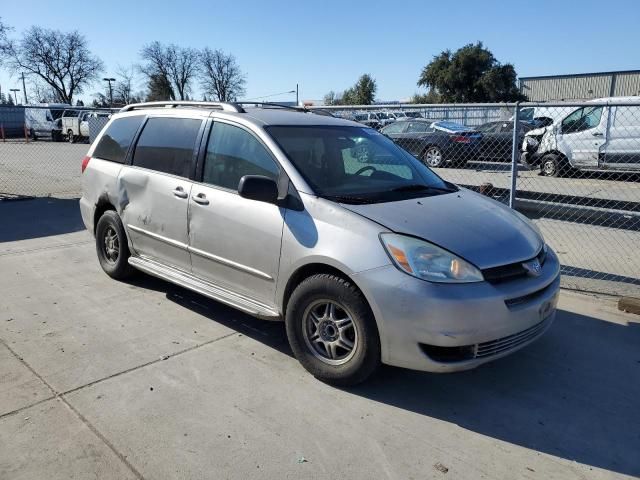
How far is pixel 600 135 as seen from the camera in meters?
12.3

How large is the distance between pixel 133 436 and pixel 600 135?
41.6 ft

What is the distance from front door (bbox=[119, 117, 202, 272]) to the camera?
433 centimetres

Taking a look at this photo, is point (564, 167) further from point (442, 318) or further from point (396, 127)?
point (442, 318)

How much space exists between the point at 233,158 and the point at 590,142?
11.2m

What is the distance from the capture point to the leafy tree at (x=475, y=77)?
57.5 meters

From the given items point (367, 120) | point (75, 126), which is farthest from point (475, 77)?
point (367, 120)

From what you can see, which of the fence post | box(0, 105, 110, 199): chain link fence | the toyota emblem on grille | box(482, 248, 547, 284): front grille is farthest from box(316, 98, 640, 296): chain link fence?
box(0, 105, 110, 199): chain link fence

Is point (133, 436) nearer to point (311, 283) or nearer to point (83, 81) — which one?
point (311, 283)

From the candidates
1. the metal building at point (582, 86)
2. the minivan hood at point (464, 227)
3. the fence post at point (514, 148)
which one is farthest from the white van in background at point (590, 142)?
the metal building at point (582, 86)

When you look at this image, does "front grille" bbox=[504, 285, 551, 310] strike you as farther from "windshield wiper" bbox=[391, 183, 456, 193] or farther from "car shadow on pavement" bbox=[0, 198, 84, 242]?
"car shadow on pavement" bbox=[0, 198, 84, 242]

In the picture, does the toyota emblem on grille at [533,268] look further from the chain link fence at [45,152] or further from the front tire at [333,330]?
the chain link fence at [45,152]

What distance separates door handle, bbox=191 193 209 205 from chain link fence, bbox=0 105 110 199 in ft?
19.4

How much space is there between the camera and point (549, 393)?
3.40 m

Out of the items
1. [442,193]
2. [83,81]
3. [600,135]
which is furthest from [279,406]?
[83,81]
